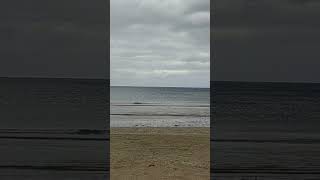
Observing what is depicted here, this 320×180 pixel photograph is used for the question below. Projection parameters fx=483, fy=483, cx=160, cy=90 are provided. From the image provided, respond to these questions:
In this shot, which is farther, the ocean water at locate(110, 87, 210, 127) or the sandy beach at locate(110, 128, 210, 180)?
the ocean water at locate(110, 87, 210, 127)

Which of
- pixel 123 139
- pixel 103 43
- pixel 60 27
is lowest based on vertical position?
pixel 123 139

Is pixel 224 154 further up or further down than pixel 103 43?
further down

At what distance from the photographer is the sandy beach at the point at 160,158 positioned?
6570 mm

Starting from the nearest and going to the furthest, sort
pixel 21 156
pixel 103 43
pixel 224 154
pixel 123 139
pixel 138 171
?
pixel 103 43
pixel 138 171
pixel 21 156
pixel 224 154
pixel 123 139

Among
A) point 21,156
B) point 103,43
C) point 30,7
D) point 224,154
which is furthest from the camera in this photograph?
point 224,154

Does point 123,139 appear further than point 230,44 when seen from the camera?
Yes

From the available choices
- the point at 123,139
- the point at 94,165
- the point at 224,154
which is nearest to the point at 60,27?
the point at 94,165

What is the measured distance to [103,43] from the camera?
15.8 feet

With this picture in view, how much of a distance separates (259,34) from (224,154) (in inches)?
96.2

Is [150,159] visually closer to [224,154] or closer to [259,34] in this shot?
[224,154]

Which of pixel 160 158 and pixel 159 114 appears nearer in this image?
pixel 160 158

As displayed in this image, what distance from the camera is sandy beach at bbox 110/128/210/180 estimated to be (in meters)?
6.57

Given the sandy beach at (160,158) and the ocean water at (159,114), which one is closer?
the sandy beach at (160,158)

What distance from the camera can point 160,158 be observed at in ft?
27.1
